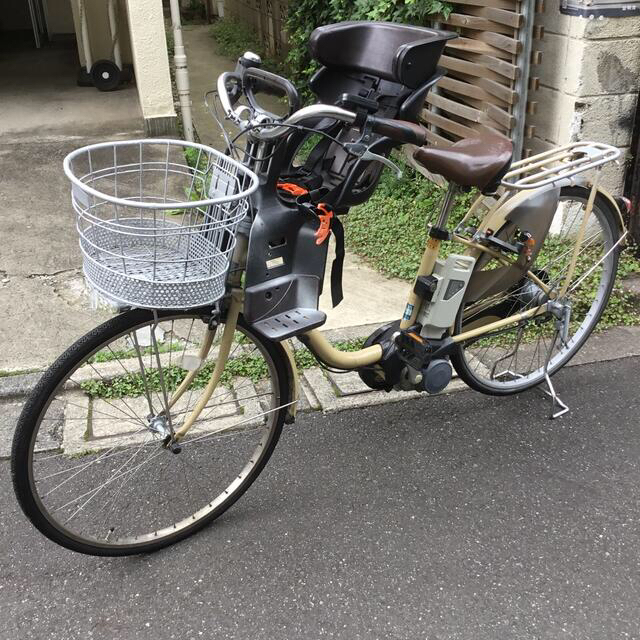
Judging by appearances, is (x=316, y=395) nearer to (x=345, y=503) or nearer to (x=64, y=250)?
(x=345, y=503)

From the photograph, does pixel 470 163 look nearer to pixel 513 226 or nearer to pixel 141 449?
pixel 513 226

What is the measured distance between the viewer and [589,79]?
4301 millimetres

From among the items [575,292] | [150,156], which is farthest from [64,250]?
[575,292]

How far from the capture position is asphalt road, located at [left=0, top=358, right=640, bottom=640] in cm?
236

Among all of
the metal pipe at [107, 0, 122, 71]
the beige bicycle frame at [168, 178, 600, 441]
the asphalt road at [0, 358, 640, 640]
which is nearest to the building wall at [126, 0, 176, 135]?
the metal pipe at [107, 0, 122, 71]

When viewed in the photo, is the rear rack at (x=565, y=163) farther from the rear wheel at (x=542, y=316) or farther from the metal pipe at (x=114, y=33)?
the metal pipe at (x=114, y=33)

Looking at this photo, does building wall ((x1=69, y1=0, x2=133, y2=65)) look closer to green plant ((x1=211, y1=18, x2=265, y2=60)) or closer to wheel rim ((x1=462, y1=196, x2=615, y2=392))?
green plant ((x1=211, y1=18, x2=265, y2=60))

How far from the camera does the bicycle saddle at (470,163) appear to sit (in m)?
2.59

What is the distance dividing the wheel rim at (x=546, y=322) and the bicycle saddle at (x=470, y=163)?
0.67 m

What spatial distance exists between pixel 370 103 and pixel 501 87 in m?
2.95

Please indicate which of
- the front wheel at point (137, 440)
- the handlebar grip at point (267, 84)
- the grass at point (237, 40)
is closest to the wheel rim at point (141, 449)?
the front wheel at point (137, 440)

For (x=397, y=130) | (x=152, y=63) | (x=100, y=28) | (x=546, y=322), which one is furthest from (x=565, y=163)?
(x=100, y=28)

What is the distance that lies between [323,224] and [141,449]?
1.34 metres

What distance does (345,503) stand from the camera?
9.39ft
